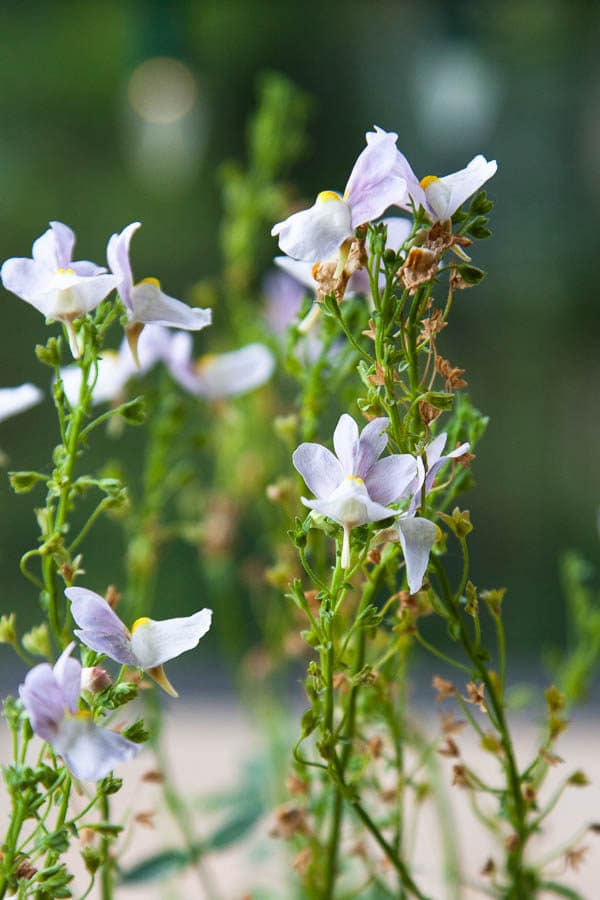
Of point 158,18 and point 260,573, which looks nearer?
point 260,573

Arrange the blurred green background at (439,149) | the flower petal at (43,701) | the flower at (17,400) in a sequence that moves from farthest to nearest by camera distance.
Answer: the blurred green background at (439,149) → the flower at (17,400) → the flower petal at (43,701)

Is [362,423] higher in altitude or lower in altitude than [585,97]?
higher

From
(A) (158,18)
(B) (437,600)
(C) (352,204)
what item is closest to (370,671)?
(B) (437,600)

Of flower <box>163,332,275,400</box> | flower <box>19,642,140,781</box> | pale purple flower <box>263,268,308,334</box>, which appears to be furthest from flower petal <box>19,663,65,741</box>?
pale purple flower <box>263,268,308,334</box>

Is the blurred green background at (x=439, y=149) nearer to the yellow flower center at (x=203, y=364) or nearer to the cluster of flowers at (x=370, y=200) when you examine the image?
the yellow flower center at (x=203, y=364)

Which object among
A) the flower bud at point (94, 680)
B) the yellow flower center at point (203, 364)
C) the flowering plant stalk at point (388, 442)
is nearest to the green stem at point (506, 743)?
the flowering plant stalk at point (388, 442)

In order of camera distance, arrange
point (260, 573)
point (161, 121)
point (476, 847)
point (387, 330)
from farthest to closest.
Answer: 1. point (161, 121)
2. point (476, 847)
3. point (260, 573)
4. point (387, 330)

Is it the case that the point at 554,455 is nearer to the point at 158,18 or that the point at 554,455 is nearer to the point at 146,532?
the point at 158,18
